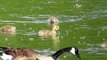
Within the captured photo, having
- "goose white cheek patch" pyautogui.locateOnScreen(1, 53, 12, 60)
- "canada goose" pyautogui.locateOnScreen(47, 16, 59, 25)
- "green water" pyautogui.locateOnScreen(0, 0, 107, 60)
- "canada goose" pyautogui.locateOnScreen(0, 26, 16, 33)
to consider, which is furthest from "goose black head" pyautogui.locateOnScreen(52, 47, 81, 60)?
"canada goose" pyautogui.locateOnScreen(47, 16, 59, 25)

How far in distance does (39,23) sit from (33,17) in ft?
5.50

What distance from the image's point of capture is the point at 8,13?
27.8m

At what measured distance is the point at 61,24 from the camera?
25.1 metres

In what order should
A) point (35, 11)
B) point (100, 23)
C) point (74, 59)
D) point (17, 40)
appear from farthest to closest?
point (35, 11)
point (100, 23)
point (17, 40)
point (74, 59)

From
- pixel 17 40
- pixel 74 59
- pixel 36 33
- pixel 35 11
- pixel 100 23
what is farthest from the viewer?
pixel 35 11

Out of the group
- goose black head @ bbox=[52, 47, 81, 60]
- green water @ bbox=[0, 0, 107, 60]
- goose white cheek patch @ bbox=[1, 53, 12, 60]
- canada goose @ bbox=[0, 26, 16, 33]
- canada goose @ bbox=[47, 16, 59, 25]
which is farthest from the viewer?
canada goose @ bbox=[47, 16, 59, 25]

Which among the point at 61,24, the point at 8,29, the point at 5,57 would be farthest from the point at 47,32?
the point at 5,57

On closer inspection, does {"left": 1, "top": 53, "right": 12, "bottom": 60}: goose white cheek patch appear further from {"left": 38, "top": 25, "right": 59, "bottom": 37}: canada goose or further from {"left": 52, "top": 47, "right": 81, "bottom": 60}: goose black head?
{"left": 38, "top": 25, "right": 59, "bottom": 37}: canada goose

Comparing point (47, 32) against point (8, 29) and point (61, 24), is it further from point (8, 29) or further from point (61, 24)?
point (61, 24)

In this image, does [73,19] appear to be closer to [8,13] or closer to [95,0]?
[8,13]

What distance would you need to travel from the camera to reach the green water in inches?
765

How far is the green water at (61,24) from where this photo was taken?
19.4 m

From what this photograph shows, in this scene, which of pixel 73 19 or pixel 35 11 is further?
pixel 35 11

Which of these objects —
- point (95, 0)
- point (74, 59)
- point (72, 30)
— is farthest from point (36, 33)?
point (95, 0)
